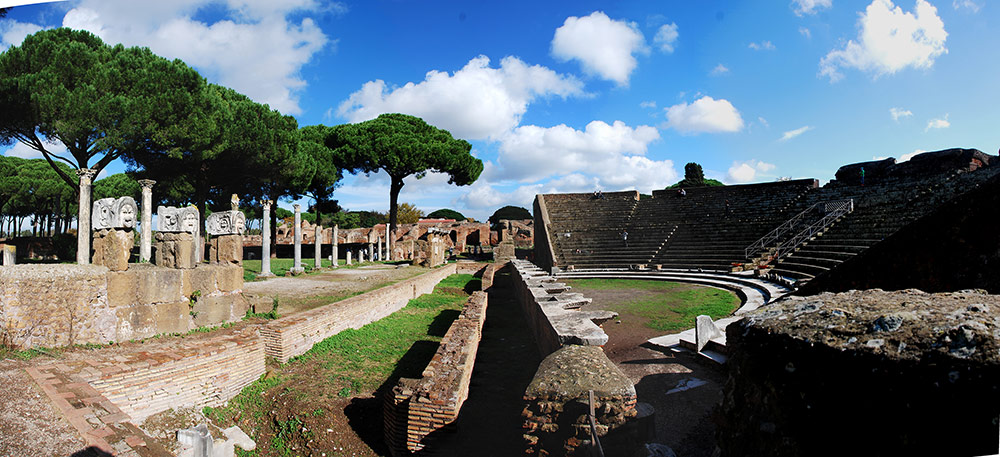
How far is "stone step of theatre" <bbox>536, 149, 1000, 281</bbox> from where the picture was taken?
13.2 metres

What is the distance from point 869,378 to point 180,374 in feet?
20.5

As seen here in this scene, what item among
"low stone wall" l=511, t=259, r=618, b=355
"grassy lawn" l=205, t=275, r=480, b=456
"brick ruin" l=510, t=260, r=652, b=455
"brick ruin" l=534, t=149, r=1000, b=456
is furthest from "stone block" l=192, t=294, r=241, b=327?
"brick ruin" l=534, t=149, r=1000, b=456

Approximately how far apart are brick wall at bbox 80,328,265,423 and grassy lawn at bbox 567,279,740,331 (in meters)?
6.15

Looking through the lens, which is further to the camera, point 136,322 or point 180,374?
point 136,322

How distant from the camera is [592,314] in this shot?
21.4 ft

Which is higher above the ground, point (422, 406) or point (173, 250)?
point (173, 250)

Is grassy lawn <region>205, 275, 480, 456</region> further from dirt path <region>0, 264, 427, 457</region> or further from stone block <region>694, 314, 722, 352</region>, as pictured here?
stone block <region>694, 314, 722, 352</region>

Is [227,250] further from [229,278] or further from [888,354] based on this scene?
[888,354]

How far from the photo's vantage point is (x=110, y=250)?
20.3 ft

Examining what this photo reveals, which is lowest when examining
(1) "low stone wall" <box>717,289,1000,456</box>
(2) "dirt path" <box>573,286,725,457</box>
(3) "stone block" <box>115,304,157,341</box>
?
(2) "dirt path" <box>573,286,725,457</box>

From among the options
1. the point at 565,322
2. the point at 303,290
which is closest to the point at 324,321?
the point at 303,290

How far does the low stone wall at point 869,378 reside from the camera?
98 cm

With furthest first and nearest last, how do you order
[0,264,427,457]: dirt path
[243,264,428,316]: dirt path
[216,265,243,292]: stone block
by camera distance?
[243,264,428,316]: dirt path < [216,265,243,292]: stone block < [0,264,427,457]: dirt path

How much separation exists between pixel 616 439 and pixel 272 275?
14.7 metres
